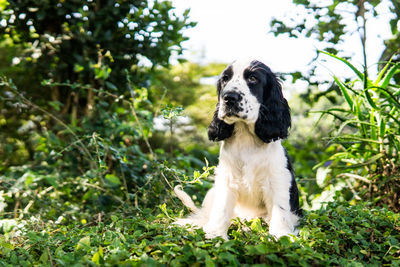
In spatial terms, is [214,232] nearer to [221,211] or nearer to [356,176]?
[221,211]

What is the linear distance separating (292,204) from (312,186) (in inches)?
75.0

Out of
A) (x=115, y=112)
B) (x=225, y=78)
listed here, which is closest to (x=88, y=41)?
(x=115, y=112)

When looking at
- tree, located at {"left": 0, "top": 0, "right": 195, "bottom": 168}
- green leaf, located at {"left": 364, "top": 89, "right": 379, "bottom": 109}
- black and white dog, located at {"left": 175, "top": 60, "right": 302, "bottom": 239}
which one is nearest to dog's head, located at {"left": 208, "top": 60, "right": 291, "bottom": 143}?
black and white dog, located at {"left": 175, "top": 60, "right": 302, "bottom": 239}

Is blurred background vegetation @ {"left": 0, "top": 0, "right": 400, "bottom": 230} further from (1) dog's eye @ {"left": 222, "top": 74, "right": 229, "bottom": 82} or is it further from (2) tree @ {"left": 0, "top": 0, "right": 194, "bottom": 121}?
(1) dog's eye @ {"left": 222, "top": 74, "right": 229, "bottom": 82}

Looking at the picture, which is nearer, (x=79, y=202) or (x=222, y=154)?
(x=222, y=154)

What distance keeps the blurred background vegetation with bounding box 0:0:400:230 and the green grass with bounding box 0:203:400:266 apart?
30.7 inches

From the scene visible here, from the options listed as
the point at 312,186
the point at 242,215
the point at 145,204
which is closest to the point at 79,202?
the point at 145,204

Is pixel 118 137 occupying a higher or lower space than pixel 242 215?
higher

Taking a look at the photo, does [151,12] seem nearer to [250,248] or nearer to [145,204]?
[145,204]

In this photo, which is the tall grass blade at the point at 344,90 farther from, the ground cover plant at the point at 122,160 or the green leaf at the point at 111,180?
the green leaf at the point at 111,180

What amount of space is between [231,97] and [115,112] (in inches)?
94.9

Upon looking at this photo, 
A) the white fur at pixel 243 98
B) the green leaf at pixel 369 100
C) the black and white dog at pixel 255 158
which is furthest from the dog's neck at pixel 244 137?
the green leaf at pixel 369 100

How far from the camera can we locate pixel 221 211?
2760 mm

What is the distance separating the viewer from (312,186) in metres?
4.65
